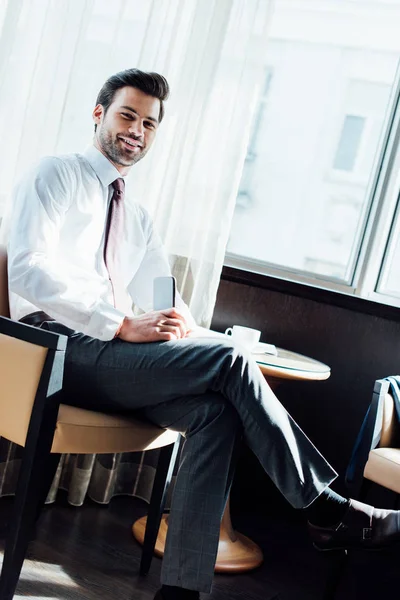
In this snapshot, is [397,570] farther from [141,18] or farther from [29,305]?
[141,18]

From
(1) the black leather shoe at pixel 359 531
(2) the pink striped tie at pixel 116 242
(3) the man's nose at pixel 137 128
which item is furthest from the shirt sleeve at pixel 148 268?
(1) the black leather shoe at pixel 359 531

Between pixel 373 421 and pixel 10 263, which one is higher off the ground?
pixel 10 263

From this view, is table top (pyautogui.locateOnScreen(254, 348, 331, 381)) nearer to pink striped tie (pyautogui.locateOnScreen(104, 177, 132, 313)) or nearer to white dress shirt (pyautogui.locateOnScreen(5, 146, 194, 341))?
white dress shirt (pyautogui.locateOnScreen(5, 146, 194, 341))

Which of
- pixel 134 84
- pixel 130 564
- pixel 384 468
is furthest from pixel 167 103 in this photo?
pixel 130 564

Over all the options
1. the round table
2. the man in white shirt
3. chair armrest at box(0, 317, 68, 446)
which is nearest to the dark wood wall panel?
the round table

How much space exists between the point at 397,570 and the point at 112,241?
1.52 meters

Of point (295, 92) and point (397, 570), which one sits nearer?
point (397, 570)

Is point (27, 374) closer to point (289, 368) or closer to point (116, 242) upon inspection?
point (116, 242)

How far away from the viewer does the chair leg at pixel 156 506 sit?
229cm

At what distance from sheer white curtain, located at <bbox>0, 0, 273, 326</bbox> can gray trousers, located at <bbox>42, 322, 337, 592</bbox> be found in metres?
0.86

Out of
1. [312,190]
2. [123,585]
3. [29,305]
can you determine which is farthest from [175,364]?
[312,190]

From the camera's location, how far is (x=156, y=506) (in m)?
2.33

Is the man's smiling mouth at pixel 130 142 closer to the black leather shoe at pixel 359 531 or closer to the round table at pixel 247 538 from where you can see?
the round table at pixel 247 538

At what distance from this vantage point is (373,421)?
2322 millimetres
